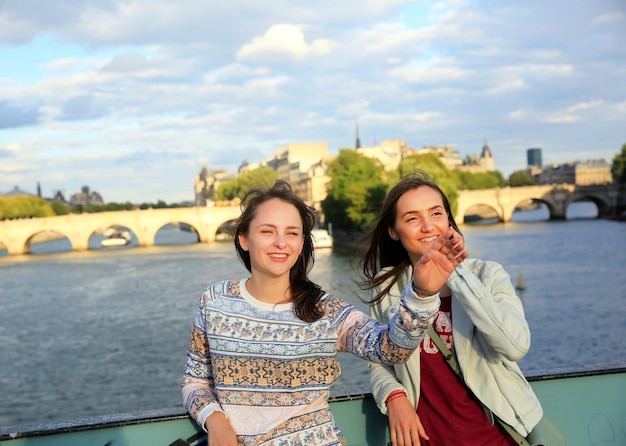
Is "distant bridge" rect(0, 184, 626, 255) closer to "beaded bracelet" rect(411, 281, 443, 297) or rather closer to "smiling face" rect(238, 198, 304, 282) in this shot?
"smiling face" rect(238, 198, 304, 282)

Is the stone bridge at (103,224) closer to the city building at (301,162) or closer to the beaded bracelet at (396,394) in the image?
the city building at (301,162)

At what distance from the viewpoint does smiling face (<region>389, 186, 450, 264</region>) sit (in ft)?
6.07

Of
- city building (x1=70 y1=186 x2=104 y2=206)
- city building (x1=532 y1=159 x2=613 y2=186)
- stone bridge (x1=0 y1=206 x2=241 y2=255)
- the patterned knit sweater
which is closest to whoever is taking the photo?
the patterned knit sweater

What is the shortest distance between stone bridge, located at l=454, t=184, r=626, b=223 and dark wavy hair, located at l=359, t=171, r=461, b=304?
4383 centimetres

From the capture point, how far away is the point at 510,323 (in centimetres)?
171

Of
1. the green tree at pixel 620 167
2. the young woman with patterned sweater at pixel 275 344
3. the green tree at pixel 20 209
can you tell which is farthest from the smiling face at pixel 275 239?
the green tree at pixel 20 209

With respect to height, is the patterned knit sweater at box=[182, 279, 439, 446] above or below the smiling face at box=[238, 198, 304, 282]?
below

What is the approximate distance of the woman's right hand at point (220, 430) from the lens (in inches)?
66.2

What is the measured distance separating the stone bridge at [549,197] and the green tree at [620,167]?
0.80m

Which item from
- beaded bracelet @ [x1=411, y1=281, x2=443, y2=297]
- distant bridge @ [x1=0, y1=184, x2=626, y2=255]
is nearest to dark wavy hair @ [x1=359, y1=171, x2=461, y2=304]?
beaded bracelet @ [x1=411, y1=281, x2=443, y2=297]

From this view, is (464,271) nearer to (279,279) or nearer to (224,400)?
(279,279)

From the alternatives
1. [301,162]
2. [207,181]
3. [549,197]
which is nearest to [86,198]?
[207,181]

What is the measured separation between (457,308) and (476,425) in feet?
0.96

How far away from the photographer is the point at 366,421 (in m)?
2.12
